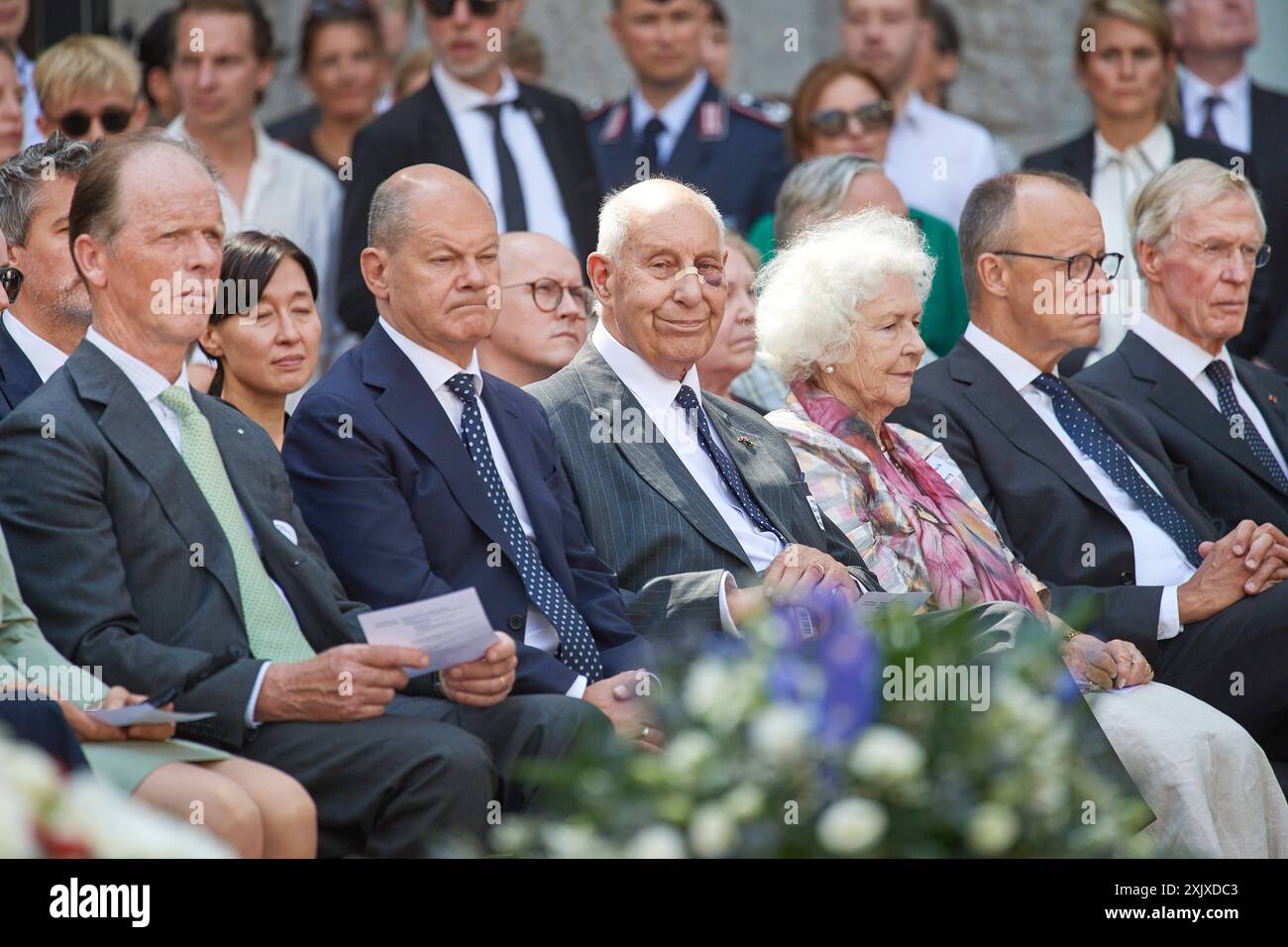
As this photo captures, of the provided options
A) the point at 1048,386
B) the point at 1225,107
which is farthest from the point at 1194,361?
the point at 1225,107

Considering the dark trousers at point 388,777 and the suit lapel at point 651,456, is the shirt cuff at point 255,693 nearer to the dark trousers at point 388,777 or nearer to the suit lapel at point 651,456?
the dark trousers at point 388,777

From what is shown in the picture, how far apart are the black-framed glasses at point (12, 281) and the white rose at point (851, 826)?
275 centimetres

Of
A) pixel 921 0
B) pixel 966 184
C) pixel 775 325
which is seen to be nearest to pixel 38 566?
pixel 775 325

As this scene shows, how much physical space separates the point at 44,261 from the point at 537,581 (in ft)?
4.94

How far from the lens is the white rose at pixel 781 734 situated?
257cm

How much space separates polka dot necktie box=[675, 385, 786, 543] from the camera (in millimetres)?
4992

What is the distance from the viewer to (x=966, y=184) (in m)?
7.77

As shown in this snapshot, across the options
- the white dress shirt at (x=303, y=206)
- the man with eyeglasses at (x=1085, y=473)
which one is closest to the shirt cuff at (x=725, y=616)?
the man with eyeglasses at (x=1085, y=473)

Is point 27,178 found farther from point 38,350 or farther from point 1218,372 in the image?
point 1218,372

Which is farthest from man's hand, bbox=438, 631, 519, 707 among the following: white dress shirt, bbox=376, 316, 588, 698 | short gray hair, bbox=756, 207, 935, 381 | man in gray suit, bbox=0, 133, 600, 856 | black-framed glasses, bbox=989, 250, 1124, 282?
black-framed glasses, bbox=989, 250, 1124, 282

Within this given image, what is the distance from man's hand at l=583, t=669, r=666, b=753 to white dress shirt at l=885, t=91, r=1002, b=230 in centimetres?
371

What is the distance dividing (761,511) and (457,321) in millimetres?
964

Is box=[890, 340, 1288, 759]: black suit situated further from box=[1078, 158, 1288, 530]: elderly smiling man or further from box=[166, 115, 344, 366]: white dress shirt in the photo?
box=[166, 115, 344, 366]: white dress shirt

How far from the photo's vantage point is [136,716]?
11.5 ft
